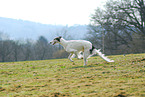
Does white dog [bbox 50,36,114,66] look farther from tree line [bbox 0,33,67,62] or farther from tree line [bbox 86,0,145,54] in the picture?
tree line [bbox 0,33,67,62]

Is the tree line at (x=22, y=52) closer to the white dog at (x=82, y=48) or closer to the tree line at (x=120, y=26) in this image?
the tree line at (x=120, y=26)

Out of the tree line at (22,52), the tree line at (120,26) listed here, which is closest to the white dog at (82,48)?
the tree line at (120,26)

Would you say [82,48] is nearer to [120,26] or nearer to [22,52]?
[120,26]

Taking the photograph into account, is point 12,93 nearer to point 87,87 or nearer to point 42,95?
point 42,95

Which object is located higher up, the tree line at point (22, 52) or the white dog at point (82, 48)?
the tree line at point (22, 52)

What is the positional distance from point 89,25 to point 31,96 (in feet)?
150

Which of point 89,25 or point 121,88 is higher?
point 89,25

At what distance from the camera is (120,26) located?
46.8 meters

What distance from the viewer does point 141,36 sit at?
46625 mm

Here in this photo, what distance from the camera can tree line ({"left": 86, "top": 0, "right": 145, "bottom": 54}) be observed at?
45.9 meters

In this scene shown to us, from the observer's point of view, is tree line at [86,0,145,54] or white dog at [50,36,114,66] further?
tree line at [86,0,145,54]

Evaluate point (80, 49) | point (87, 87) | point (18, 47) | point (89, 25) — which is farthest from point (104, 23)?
point (18, 47)

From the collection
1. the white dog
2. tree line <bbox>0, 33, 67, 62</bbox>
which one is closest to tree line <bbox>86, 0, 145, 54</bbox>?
tree line <bbox>0, 33, 67, 62</bbox>

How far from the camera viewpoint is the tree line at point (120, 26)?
4588 cm
